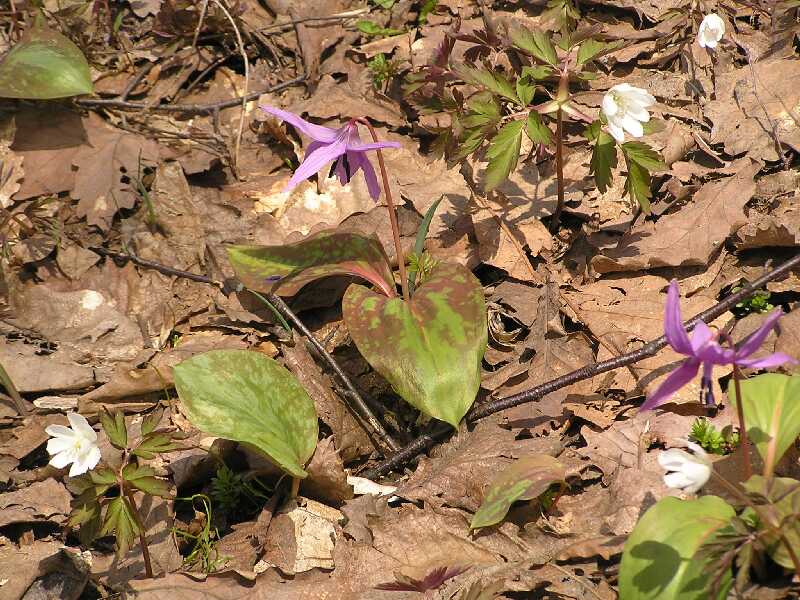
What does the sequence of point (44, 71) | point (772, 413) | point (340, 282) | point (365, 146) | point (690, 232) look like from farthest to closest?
point (44, 71) → point (340, 282) → point (690, 232) → point (365, 146) → point (772, 413)

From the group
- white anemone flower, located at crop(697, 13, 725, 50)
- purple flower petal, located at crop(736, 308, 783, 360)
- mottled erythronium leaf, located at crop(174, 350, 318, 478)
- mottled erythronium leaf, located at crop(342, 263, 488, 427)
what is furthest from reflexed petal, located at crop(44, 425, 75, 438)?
white anemone flower, located at crop(697, 13, 725, 50)

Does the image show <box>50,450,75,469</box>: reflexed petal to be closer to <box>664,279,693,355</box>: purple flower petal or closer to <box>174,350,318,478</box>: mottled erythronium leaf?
<box>174,350,318,478</box>: mottled erythronium leaf

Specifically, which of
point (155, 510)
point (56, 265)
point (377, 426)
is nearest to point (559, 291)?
point (377, 426)

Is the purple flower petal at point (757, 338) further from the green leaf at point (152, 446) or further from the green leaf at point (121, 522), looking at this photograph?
the green leaf at point (121, 522)

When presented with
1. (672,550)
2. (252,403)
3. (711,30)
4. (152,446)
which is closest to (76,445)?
(152,446)

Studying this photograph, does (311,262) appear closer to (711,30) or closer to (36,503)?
(36,503)

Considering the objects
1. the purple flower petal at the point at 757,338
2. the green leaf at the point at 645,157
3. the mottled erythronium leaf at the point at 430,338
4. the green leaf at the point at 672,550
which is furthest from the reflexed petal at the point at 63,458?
the green leaf at the point at 645,157
